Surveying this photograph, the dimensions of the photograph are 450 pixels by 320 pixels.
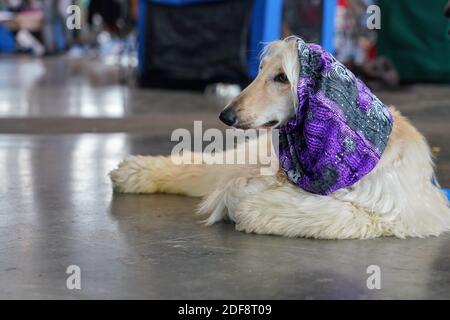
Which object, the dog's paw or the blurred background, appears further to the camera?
the dog's paw

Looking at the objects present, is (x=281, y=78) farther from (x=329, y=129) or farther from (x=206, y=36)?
(x=206, y=36)

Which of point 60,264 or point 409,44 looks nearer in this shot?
point 60,264

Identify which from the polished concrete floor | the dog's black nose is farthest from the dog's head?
the polished concrete floor

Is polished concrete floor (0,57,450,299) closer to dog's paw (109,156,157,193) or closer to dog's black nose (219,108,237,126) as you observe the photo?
dog's paw (109,156,157,193)

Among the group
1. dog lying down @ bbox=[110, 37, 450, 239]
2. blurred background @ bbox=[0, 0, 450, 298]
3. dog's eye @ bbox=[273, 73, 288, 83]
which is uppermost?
dog's eye @ bbox=[273, 73, 288, 83]

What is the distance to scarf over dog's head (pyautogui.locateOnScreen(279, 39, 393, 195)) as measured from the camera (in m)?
2.88

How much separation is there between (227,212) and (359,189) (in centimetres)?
54

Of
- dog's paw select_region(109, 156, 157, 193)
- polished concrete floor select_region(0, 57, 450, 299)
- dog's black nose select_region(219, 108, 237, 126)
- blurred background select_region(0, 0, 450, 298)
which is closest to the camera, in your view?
polished concrete floor select_region(0, 57, 450, 299)

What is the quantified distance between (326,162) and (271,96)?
1.01 ft

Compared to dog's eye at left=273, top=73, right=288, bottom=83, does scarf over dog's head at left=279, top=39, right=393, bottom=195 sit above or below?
below

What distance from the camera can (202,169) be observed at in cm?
372

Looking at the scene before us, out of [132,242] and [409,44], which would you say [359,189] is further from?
[409,44]

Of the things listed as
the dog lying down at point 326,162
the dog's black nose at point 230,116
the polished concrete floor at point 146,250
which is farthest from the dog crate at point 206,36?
the dog's black nose at point 230,116
